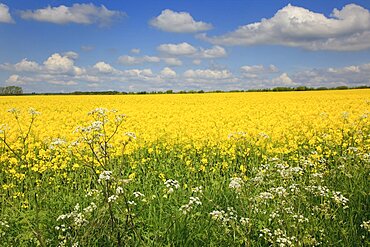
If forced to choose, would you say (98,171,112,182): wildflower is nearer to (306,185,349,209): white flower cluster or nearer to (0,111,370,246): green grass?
(0,111,370,246): green grass

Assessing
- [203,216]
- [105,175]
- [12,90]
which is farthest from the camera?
[12,90]

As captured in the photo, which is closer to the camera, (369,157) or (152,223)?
(152,223)

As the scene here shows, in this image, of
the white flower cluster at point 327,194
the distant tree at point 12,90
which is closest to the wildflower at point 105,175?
the white flower cluster at point 327,194

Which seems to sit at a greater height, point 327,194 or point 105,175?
point 105,175

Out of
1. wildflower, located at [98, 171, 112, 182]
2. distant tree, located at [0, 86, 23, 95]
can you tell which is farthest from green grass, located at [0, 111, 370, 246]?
distant tree, located at [0, 86, 23, 95]

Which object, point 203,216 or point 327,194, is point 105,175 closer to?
point 203,216

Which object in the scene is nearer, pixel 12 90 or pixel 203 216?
pixel 203 216

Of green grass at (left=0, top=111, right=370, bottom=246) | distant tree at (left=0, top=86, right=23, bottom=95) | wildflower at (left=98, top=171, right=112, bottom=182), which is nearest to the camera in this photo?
wildflower at (left=98, top=171, right=112, bottom=182)

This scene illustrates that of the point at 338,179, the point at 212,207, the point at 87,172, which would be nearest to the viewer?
the point at 212,207

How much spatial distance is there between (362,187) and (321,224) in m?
1.04

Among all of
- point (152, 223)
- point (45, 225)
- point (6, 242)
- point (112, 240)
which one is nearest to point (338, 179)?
point (152, 223)

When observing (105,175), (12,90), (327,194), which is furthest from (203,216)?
(12,90)

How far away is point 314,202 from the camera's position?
17.4 feet

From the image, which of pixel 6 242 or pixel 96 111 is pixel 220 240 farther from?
pixel 6 242
